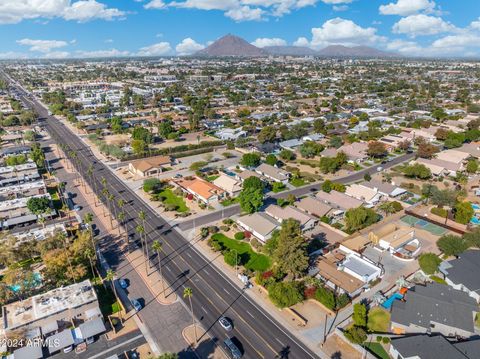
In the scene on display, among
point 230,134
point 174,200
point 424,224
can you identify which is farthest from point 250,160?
point 424,224

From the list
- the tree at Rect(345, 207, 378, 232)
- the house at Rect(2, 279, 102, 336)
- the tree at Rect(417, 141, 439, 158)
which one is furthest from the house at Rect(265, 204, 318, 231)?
the tree at Rect(417, 141, 439, 158)

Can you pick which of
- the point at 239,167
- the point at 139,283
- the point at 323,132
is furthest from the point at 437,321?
the point at 323,132

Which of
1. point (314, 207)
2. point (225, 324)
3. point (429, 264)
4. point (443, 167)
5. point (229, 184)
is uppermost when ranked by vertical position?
point (443, 167)

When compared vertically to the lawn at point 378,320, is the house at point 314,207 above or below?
above

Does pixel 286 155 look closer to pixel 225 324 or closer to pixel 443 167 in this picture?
pixel 443 167

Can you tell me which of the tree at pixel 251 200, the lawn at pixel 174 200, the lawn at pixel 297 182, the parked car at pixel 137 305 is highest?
the tree at pixel 251 200

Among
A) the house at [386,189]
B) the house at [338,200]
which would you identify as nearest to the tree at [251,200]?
the house at [338,200]

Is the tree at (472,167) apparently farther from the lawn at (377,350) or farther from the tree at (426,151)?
the lawn at (377,350)
